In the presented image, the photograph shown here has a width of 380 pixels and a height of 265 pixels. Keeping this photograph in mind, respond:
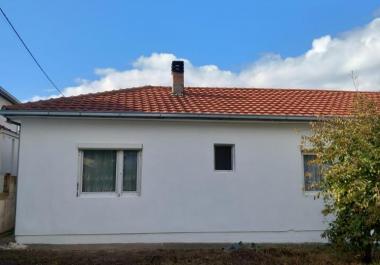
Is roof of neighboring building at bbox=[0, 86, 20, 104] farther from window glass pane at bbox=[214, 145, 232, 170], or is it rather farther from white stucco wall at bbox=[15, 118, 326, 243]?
window glass pane at bbox=[214, 145, 232, 170]

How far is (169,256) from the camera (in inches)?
345

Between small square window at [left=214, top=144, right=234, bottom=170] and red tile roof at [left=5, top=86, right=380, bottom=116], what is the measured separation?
1019 millimetres

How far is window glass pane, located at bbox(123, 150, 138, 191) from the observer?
1090 cm

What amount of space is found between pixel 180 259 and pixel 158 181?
2.78 metres

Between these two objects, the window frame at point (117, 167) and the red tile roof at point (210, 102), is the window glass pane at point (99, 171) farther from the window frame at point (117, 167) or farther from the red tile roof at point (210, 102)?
the red tile roof at point (210, 102)

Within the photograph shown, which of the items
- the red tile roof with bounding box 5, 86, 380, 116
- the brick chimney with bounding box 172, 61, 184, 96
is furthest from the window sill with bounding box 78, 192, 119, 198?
the brick chimney with bounding box 172, 61, 184, 96

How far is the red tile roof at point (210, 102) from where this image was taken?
10953mm

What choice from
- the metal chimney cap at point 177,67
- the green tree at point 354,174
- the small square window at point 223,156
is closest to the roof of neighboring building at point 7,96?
the metal chimney cap at point 177,67

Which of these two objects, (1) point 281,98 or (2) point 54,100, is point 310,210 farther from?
(2) point 54,100

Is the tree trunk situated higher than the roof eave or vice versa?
the roof eave

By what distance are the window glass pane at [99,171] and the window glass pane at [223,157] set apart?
9.27 feet

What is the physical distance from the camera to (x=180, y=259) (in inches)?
336

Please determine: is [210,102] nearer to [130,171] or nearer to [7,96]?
[130,171]

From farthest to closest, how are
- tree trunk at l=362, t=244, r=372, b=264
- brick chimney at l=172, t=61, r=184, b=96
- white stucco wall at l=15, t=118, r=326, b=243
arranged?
brick chimney at l=172, t=61, r=184, b=96 → white stucco wall at l=15, t=118, r=326, b=243 → tree trunk at l=362, t=244, r=372, b=264
